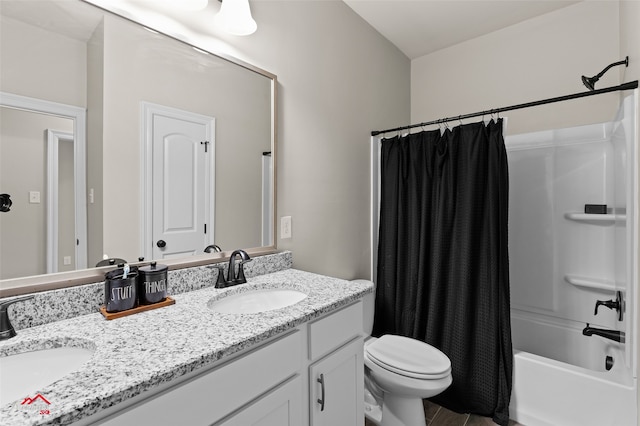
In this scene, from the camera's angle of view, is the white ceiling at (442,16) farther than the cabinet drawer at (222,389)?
Yes

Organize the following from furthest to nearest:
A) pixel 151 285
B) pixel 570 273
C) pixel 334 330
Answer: pixel 570 273 → pixel 334 330 → pixel 151 285

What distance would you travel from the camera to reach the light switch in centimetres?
Result: 94

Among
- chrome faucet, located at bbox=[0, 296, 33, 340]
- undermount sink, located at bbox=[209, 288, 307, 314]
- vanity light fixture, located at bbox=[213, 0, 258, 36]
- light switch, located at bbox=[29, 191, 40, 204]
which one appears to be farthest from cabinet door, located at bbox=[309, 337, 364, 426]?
vanity light fixture, located at bbox=[213, 0, 258, 36]

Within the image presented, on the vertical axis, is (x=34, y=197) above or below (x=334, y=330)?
above

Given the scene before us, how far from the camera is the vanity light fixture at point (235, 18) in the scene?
1.37 meters

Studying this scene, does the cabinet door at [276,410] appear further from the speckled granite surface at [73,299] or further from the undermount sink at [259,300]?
the speckled granite surface at [73,299]

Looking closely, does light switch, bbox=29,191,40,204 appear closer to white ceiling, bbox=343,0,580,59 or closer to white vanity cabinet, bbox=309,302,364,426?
white vanity cabinet, bbox=309,302,364,426

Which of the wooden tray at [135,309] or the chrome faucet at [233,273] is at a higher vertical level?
the chrome faucet at [233,273]

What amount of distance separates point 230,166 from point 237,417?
104 cm

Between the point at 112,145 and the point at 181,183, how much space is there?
0.28 metres

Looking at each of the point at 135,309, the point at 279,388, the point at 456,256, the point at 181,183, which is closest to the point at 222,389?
the point at 279,388

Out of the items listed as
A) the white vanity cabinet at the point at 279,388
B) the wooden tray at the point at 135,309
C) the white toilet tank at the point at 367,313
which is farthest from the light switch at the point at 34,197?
the white toilet tank at the point at 367,313

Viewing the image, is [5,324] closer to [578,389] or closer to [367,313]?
[367,313]

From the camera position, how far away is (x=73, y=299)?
0.99 meters
